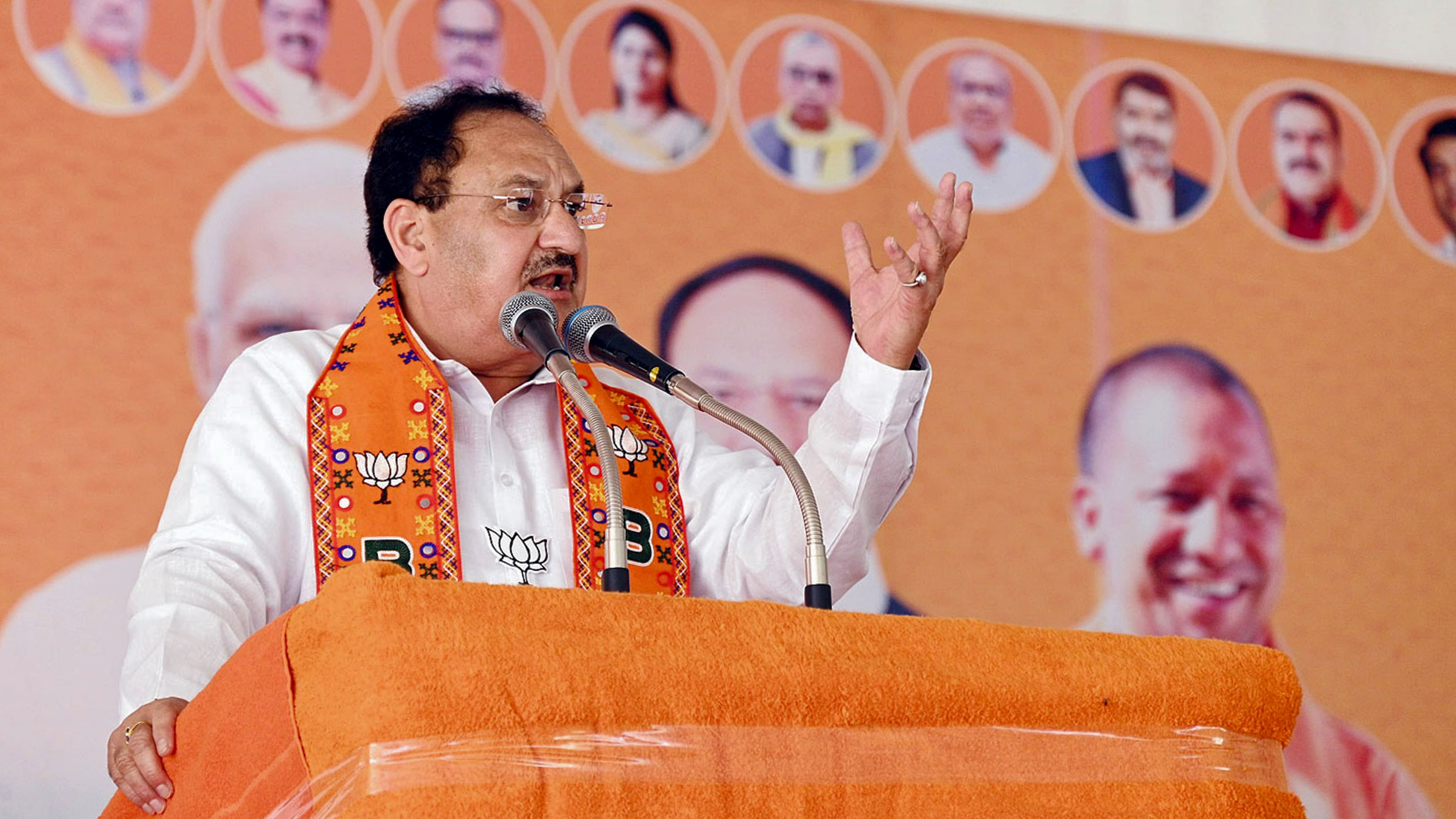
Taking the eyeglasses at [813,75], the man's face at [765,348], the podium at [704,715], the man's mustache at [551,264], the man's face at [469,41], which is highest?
the eyeglasses at [813,75]

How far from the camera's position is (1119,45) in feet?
15.2

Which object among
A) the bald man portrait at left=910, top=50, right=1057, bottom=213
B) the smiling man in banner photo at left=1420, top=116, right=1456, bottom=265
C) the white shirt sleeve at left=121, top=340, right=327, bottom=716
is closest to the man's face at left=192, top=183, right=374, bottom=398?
the white shirt sleeve at left=121, top=340, right=327, bottom=716

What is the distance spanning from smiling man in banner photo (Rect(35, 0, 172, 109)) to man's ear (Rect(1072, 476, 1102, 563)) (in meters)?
2.57

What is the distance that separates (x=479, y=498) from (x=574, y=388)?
2.35ft

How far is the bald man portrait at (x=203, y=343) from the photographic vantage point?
3215mm

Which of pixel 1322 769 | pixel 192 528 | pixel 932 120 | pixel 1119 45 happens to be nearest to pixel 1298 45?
pixel 1119 45

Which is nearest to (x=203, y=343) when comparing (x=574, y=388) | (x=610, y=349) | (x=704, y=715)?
(x=610, y=349)

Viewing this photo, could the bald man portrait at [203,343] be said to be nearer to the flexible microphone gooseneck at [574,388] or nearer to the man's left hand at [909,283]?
the flexible microphone gooseneck at [574,388]

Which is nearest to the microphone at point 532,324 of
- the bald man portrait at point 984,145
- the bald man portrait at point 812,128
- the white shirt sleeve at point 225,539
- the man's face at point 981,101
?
the white shirt sleeve at point 225,539

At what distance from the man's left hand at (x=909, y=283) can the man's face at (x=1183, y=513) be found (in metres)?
2.43

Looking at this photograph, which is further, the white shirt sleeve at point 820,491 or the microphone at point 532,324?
the white shirt sleeve at point 820,491

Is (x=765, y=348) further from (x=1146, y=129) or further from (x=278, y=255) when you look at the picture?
(x=1146, y=129)

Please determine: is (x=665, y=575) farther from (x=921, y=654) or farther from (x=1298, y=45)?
(x=1298, y=45)

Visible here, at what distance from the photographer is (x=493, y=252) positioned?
242cm
